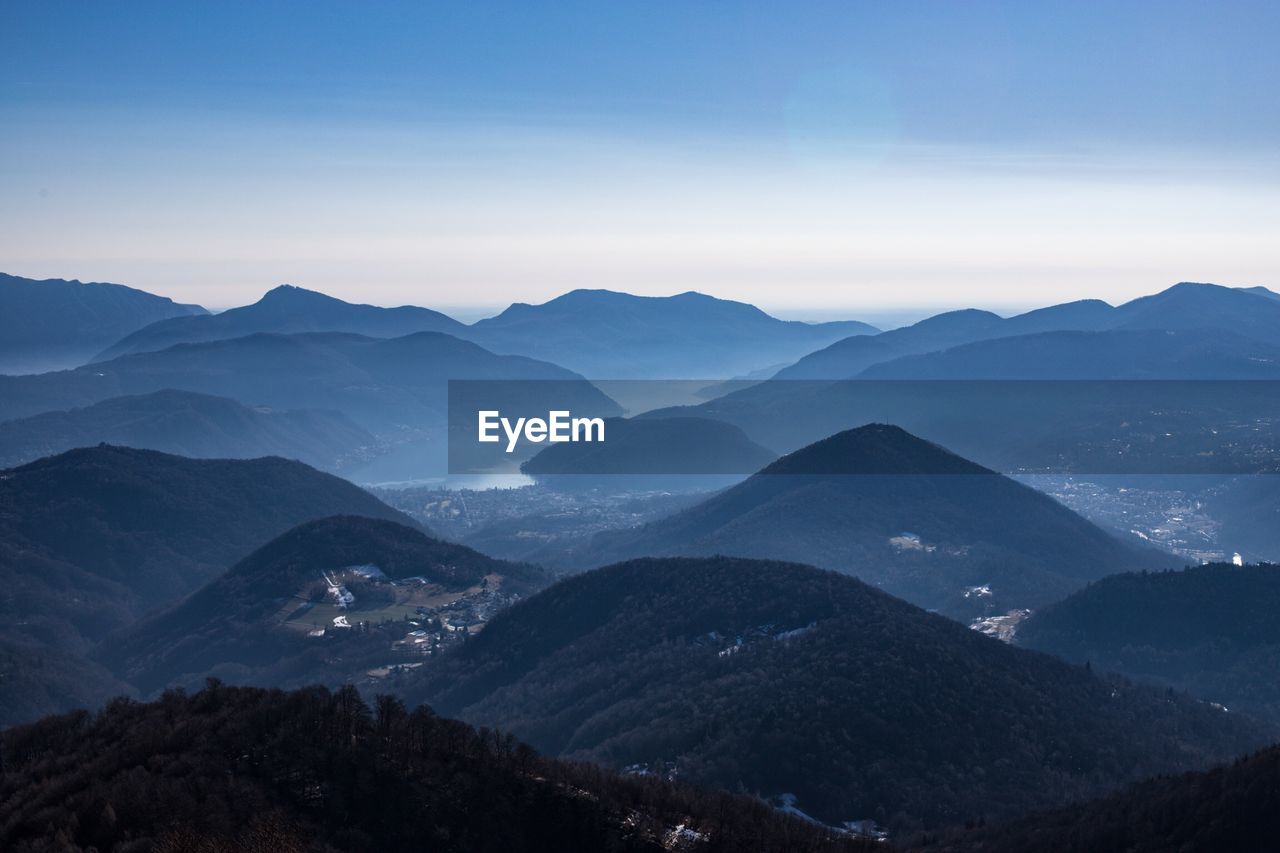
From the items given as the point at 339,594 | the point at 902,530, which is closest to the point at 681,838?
the point at 339,594

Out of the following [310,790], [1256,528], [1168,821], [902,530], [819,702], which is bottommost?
[1256,528]

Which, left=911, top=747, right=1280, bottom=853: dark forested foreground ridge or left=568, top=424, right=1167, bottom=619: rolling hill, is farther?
left=568, top=424, right=1167, bottom=619: rolling hill

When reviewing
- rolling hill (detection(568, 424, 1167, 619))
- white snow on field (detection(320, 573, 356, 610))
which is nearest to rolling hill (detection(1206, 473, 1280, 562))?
rolling hill (detection(568, 424, 1167, 619))

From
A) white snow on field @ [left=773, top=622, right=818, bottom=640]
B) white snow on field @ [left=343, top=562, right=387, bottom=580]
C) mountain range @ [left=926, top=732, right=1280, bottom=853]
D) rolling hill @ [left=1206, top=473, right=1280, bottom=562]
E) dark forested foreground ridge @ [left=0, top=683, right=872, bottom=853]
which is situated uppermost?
dark forested foreground ridge @ [left=0, top=683, right=872, bottom=853]

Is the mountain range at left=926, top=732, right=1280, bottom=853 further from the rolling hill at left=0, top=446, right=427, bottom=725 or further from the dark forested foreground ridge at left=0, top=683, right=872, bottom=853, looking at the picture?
the rolling hill at left=0, top=446, right=427, bottom=725

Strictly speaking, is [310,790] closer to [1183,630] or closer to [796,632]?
[796,632]

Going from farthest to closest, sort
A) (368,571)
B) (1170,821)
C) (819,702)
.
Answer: (368,571)
(819,702)
(1170,821)
